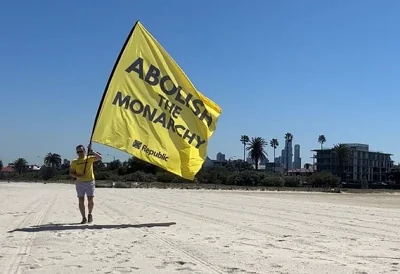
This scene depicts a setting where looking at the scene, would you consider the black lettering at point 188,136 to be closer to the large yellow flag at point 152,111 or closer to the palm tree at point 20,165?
the large yellow flag at point 152,111

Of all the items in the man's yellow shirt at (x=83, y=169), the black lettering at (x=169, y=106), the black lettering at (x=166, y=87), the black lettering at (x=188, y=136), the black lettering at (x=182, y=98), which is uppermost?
the black lettering at (x=166, y=87)

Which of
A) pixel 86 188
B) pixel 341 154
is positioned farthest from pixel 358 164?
pixel 86 188

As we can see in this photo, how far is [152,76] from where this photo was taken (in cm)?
1139

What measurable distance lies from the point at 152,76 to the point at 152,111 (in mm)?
774

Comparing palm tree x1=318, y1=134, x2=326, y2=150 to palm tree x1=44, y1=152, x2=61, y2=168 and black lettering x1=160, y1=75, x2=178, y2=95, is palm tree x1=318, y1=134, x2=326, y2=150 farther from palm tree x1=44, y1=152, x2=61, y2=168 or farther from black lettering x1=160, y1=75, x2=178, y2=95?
black lettering x1=160, y1=75, x2=178, y2=95

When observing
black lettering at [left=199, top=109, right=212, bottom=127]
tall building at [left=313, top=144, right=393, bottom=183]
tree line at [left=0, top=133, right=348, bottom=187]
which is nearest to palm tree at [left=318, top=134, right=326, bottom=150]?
tall building at [left=313, top=144, right=393, bottom=183]

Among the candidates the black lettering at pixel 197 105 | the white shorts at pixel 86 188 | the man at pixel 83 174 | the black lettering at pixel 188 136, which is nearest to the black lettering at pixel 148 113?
the black lettering at pixel 188 136

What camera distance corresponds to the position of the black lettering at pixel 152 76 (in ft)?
37.2

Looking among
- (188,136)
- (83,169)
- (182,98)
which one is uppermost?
(182,98)

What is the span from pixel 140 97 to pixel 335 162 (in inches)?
5717

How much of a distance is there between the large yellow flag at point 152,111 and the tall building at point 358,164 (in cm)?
14084

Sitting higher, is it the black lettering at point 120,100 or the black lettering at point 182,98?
the black lettering at point 182,98

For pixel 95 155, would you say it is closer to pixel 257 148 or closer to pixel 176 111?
pixel 176 111

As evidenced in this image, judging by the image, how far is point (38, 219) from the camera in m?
12.1
